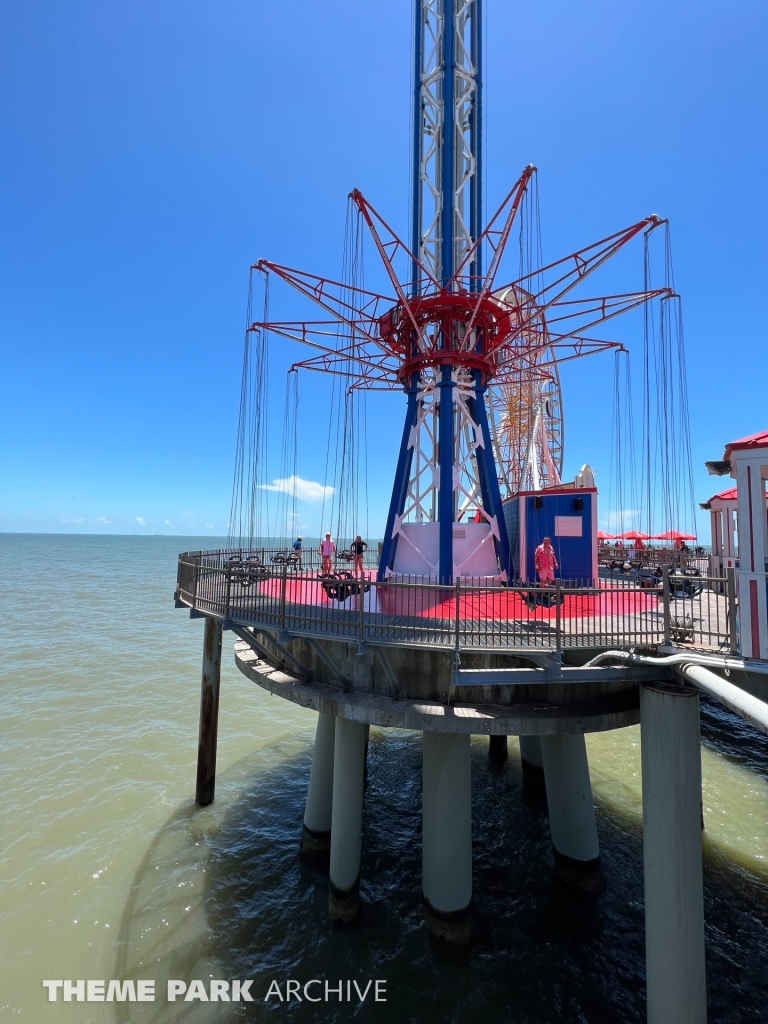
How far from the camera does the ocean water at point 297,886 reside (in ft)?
24.9

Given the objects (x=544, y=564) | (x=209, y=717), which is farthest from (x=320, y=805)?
(x=544, y=564)

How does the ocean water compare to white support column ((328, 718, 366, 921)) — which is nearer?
the ocean water

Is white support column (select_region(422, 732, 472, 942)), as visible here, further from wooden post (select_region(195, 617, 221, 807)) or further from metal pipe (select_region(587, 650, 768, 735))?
wooden post (select_region(195, 617, 221, 807))

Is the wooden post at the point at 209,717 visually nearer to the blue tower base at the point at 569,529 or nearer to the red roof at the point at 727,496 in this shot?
the blue tower base at the point at 569,529

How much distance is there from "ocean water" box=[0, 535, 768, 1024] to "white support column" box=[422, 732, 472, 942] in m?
0.52

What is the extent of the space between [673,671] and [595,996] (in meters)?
5.22

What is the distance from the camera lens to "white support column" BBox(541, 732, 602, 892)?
9.64m

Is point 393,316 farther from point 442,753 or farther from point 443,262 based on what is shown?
point 442,753

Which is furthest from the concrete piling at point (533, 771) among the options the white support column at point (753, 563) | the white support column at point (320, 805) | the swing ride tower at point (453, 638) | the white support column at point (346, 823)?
the white support column at point (753, 563)

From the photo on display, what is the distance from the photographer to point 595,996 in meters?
7.52

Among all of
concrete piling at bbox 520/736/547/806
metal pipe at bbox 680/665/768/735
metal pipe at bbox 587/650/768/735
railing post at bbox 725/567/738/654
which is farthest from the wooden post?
railing post at bbox 725/567/738/654

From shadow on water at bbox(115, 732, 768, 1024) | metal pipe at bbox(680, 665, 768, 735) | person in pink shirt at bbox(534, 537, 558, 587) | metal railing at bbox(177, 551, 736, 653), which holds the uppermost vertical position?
person in pink shirt at bbox(534, 537, 558, 587)

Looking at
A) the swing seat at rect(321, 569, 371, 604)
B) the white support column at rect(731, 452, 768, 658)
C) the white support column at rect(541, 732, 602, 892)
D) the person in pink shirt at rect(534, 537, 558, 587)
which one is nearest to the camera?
the white support column at rect(731, 452, 768, 658)

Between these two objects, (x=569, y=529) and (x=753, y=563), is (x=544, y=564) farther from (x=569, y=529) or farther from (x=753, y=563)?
(x=753, y=563)
